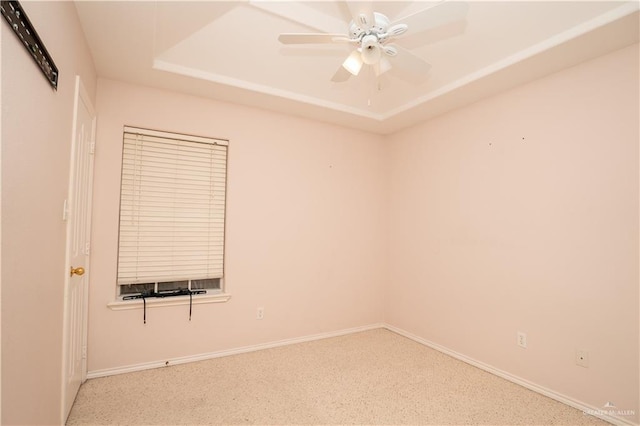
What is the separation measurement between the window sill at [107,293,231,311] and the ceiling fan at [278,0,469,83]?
7.71ft

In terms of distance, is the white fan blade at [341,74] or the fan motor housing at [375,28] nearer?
the fan motor housing at [375,28]

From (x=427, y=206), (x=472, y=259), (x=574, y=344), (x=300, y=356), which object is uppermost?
(x=427, y=206)

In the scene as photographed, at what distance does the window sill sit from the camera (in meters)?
2.79

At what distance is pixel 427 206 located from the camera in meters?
3.74

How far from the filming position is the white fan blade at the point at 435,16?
1.52 metres

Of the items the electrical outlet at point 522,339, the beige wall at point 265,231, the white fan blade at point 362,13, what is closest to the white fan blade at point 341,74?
the white fan blade at point 362,13

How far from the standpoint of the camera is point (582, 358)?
2.37 meters

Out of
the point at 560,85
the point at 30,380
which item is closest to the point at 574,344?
the point at 560,85

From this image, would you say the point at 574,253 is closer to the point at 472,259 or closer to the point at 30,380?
the point at 472,259

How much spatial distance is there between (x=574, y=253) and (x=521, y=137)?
3.40ft

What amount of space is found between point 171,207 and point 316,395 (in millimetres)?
2059

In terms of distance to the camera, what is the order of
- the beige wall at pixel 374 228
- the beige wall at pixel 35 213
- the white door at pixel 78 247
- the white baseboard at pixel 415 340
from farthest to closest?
1. the white baseboard at pixel 415 340
2. the white door at pixel 78 247
3. the beige wall at pixel 374 228
4. the beige wall at pixel 35 213

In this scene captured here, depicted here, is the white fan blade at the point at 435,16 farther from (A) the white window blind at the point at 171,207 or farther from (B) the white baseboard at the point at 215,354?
(B) the white baseboard at the point at 215,354

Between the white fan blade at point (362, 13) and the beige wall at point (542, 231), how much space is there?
72.5 inches
